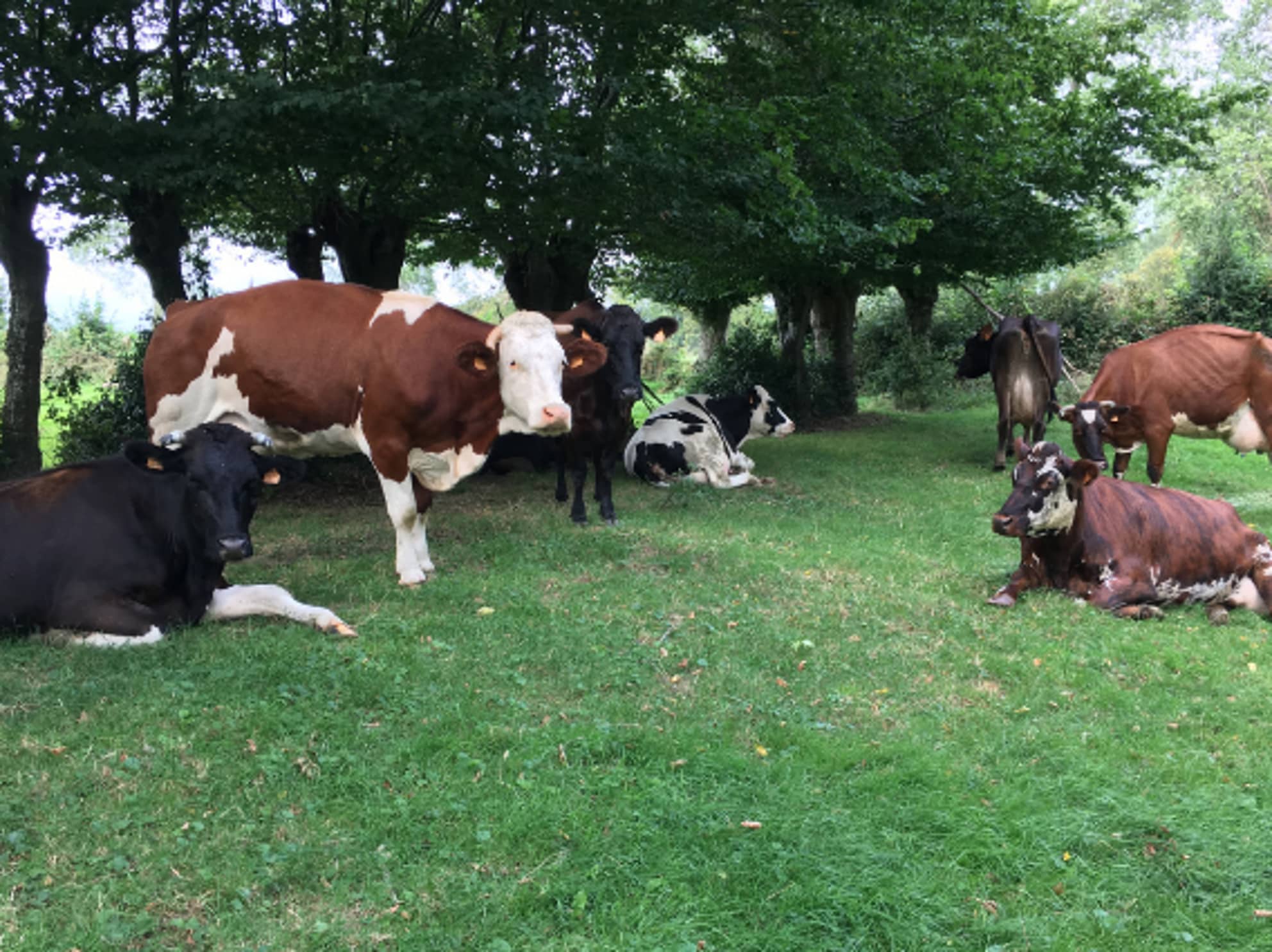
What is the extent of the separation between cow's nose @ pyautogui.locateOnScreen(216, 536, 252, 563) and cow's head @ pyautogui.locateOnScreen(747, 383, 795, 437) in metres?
9.73

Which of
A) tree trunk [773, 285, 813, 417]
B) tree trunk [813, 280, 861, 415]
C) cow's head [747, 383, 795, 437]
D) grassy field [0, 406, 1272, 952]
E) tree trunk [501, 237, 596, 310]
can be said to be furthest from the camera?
tree trunk [813, 280, 861, 415]

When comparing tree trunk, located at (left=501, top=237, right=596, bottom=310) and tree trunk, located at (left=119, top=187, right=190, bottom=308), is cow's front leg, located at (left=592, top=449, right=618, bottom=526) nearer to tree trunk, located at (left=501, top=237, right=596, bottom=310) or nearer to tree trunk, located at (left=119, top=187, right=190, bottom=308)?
tree trunk, located at (left=501, top=237, right=596, bottom=310)

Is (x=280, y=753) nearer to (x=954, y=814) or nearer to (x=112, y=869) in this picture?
(x=112, y=869)

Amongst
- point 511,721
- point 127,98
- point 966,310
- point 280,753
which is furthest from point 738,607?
point 966,310

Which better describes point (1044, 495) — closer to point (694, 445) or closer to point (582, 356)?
point (582, 356)

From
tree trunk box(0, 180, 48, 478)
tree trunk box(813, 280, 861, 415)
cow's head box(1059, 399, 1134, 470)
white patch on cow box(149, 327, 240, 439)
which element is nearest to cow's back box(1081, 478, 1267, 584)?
cow's head box(1059, 399, 1134, 470)

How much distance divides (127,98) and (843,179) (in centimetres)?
937

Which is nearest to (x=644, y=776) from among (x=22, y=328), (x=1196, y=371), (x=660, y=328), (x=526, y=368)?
(x=526, y=368)

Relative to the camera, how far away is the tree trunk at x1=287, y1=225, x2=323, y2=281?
39.2 ft

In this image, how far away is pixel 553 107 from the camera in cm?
966

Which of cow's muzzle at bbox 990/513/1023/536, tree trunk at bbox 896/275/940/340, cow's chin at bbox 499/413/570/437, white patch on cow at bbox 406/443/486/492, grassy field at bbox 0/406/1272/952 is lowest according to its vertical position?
grassy field at bbox 0/406/1272/952

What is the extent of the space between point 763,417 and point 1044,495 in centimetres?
771

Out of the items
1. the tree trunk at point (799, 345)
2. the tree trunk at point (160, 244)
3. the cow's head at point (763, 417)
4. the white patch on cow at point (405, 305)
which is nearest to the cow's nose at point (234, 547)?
the white patch on cow at point (405, 305)

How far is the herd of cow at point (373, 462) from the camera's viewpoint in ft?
17.8
